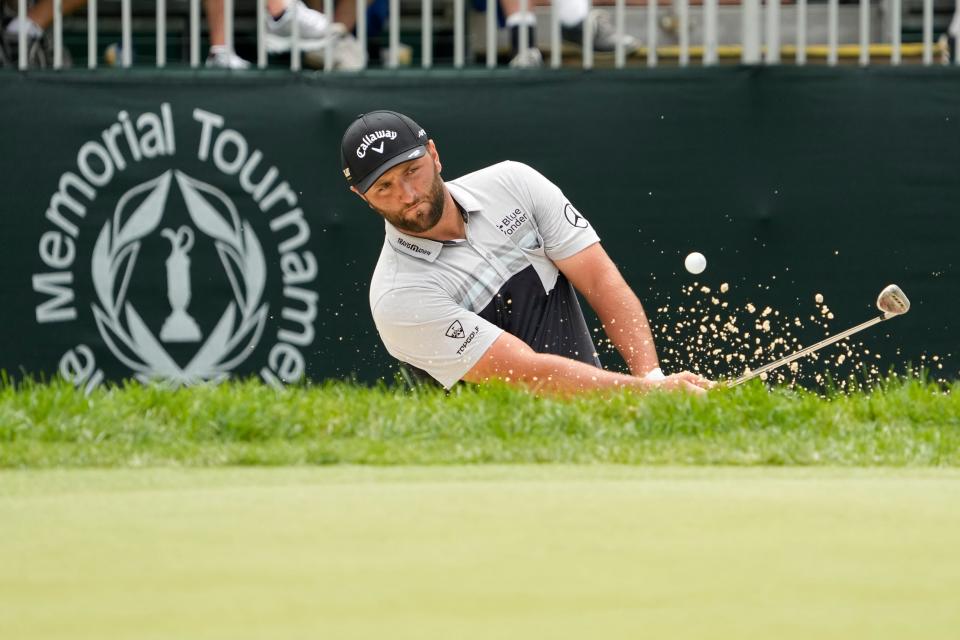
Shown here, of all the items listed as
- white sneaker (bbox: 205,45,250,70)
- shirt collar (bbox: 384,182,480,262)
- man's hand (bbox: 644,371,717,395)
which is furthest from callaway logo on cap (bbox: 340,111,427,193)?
white sneaker (bbox: 205,45,250,70)

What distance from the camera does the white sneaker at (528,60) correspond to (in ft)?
25.1

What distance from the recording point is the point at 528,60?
25.3 feet

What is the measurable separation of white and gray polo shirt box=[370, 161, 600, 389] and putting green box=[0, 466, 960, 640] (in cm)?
154

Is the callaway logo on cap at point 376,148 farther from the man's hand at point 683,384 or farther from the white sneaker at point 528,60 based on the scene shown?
the white sneaker at point 528,60

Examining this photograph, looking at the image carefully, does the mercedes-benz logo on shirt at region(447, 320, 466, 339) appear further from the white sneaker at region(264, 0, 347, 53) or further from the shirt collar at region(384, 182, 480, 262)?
the white sneaker at region(264, 0, 347, 53)

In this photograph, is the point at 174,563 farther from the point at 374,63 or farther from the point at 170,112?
the point at 374,63

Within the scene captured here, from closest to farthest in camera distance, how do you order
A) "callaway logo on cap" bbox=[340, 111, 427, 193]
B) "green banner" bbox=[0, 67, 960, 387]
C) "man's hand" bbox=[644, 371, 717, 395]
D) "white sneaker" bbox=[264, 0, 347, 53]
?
"man's hand" bbox=[644, 371, 717, 395], "callaway logo on cap" bbox=[340, 111, 427, 193], "green banner" bbox=[0, 67, 960, 387], "white sneaker" bbox=[264, 0, 347, 53]

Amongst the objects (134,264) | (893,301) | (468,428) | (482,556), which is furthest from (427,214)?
(482,556)

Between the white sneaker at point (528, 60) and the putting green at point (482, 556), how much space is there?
12.2ft

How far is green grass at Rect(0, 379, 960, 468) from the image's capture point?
4605 millimetres

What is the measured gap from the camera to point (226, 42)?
25.1 feet

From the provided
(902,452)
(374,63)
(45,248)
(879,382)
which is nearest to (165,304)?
(45,248)

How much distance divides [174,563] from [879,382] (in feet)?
14.4

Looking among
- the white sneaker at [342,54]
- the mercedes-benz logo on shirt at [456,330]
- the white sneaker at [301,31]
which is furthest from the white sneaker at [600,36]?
the mercedes-benz logo on shirt at [456,330]
